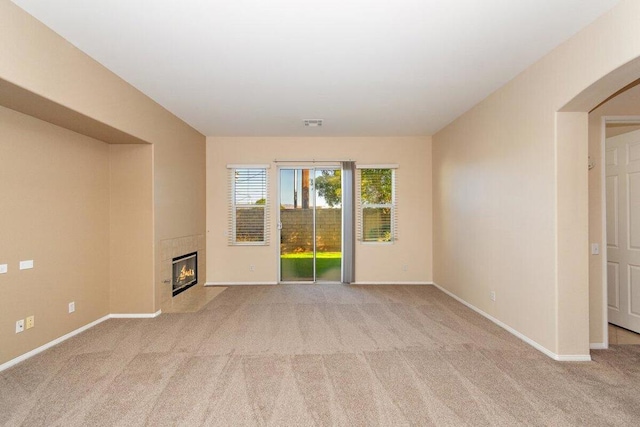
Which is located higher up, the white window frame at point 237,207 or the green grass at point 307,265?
the white window frame at point 237,207

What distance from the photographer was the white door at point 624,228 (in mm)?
3625

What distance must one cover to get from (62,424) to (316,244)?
4586 millimetres

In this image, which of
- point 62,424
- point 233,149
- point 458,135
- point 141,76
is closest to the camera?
point 62,424

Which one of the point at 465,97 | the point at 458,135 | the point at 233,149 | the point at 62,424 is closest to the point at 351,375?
the point at 62,424

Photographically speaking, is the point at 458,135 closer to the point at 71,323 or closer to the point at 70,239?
the point at 70,239

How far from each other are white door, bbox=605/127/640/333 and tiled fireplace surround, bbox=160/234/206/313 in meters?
5.48

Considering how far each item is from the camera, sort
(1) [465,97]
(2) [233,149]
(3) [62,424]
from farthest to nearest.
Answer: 1. (2) [233,149]
2. (1) [465,97]
3. (3) [62,424]

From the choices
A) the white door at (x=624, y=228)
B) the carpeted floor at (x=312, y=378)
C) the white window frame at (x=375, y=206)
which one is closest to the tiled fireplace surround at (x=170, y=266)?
the carpeted floor at (x=312, y=378)

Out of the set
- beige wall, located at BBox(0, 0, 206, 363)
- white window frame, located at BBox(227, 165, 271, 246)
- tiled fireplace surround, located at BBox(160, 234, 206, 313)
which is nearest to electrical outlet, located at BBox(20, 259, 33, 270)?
beige wall, located at BBox(0, 0, 206, 363)

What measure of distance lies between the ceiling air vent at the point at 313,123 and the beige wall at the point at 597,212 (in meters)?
3.35

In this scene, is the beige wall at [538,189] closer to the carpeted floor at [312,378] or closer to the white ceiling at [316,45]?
the white ceiling at [316,45]

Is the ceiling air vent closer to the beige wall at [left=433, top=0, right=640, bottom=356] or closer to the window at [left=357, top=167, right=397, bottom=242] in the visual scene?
the window at [left=357, top=167, right=397, bottom=242]

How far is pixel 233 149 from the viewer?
6.23 m

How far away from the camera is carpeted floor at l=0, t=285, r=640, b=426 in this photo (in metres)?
2.17
